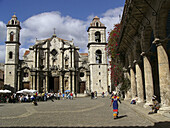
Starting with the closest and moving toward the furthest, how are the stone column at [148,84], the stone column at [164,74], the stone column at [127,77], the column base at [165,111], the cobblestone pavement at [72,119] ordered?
the cobblestone pavement at [72,119], the column base at [165,111], the stone column at [164,74], the stone column at [148,84], the stone column at [127,77]

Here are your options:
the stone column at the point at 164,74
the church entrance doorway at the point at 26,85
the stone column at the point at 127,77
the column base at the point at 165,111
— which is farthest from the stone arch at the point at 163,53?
the church entrance doorway at the point at 26,85

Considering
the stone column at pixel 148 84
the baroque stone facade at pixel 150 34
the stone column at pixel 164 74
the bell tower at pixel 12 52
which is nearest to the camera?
the stone column at pixel 164 74

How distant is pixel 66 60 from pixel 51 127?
3345 centimetres

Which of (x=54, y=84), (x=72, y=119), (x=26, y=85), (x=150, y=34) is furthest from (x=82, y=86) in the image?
(x=72, y=119)

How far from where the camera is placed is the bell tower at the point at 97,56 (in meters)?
36.8

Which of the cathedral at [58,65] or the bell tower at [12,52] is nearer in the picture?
the bell tower at [12,52]

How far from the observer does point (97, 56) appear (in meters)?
38.7

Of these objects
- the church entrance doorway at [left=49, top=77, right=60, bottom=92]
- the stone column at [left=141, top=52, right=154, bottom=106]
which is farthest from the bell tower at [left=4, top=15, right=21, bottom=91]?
the stone column at [left=141, top=52, right=154, bottom=106]

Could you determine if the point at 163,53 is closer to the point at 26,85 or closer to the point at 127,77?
the point at 127,77

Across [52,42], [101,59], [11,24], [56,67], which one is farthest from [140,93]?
[11,24]

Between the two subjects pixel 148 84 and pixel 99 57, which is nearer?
pixel 148 84

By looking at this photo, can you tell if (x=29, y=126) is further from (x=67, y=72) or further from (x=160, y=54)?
(x=67, y=72)

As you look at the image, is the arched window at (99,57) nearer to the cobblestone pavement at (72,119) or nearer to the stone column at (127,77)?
the stone column at (127,77)

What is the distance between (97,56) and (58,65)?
28.9ft
